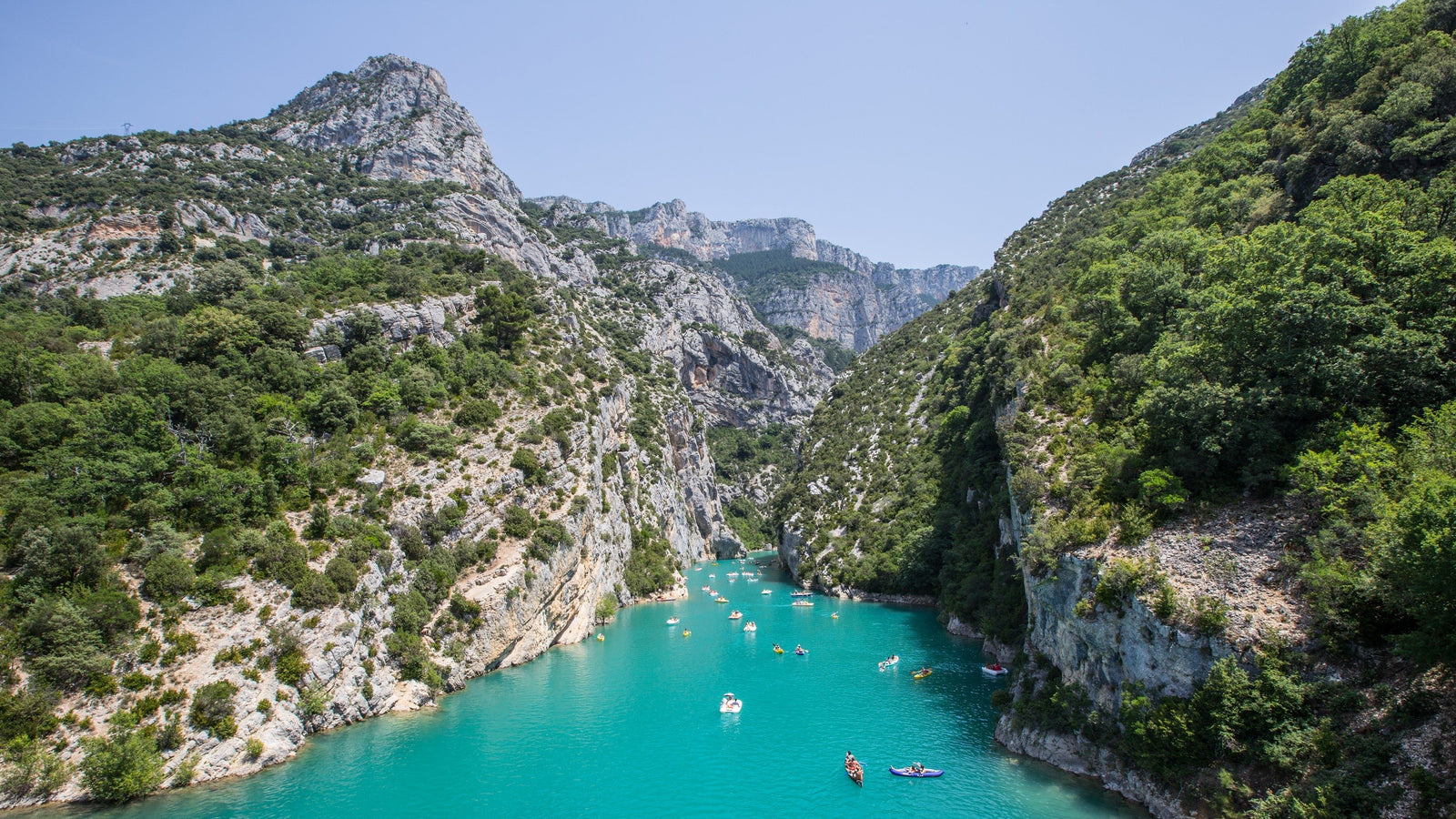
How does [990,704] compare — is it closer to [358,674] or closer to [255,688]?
[358,674]

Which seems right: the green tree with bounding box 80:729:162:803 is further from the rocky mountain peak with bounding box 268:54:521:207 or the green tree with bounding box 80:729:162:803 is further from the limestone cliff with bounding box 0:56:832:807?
the rocky mountain peak with bounding box 268:54:521:207

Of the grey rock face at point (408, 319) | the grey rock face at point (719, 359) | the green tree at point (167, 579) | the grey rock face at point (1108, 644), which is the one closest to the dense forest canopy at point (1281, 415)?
the grey rock face at point (1108, 644)

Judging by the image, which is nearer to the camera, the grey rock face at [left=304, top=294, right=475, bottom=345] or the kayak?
the kayak

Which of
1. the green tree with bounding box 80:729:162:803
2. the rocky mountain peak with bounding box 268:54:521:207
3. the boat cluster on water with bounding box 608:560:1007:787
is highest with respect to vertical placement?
the rocky mountain peak with bounding box 268:54:521:207

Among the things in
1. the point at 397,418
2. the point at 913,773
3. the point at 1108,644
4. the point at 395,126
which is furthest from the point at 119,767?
the point at 395,126

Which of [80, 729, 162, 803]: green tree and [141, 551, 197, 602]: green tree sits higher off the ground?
[141, 551, 197, 602]: green tree

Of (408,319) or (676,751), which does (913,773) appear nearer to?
(676,751)

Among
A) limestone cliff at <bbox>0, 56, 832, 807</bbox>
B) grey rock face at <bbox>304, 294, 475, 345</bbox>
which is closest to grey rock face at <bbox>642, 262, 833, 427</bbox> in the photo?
limestone cliff at <bbox>0, 56, 832, 807</bbox>
